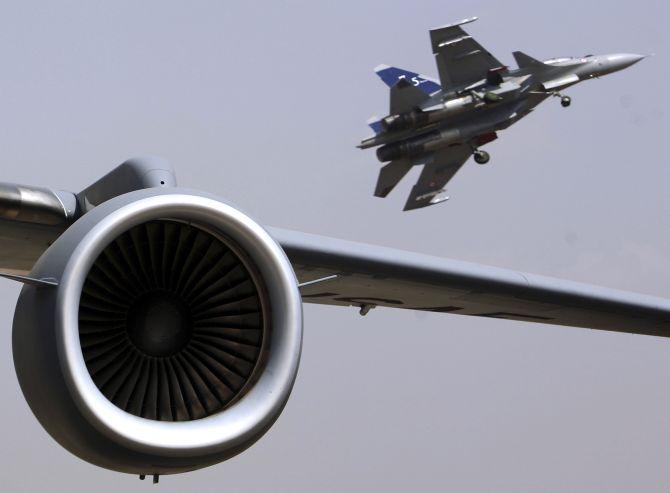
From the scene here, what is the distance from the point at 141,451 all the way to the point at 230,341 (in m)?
0.85

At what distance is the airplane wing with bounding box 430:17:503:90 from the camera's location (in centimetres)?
4212

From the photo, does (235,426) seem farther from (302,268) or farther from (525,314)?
(525,314)

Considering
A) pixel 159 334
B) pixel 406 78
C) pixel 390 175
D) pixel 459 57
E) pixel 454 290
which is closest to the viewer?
pixel 159 334

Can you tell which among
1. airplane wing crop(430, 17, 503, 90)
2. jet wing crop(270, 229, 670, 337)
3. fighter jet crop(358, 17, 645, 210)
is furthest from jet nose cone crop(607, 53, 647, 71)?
jet wing crop(270, 229, 670, 337)

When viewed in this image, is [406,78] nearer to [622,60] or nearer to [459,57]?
[459,57]

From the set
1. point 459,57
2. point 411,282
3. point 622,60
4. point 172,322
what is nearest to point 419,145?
point 459,57

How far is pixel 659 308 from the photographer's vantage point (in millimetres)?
7016

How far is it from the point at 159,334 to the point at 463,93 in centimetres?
3742

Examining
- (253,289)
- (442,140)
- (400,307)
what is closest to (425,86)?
(442,140)

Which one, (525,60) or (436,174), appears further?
(436,174)

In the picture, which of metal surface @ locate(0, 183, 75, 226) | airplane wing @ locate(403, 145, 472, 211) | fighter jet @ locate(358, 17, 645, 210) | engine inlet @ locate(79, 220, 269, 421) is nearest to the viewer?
engine inlet @ locate(79, 220, 269, 421)

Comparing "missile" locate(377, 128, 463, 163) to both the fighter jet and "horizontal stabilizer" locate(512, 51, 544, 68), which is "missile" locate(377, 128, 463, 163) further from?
"horizontal stabilizer" locate(512, 51, 544, 68)

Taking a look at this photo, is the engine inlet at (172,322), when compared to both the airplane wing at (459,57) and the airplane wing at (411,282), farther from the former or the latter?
the airplane wing at (459,57)

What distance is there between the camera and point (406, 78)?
41.3m
